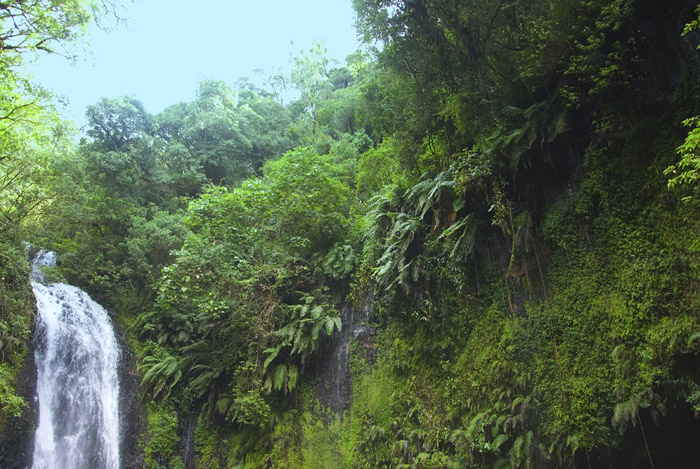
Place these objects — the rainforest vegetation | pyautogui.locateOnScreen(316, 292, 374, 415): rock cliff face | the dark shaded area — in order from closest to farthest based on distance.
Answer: the rainforest vegetation < the dark shaded area < pyautogui.locateOnScreen(316, 292, 374, 415): rock cliff face

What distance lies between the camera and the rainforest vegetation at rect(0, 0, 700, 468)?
425cm

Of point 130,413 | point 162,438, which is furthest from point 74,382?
point 162,438

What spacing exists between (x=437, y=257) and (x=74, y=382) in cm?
1023

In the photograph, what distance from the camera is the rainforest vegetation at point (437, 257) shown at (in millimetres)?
4254

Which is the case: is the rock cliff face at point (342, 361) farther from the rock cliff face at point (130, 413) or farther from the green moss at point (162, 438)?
the rock cliff face at point (130, 413)

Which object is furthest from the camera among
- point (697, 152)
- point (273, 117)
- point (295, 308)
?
point (273, 117)

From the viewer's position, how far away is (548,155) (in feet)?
17.4

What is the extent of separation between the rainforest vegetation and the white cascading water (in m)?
0.67

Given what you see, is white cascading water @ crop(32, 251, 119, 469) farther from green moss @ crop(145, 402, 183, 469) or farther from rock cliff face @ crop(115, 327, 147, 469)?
green moss @ crop(145, 402, 183, 469)

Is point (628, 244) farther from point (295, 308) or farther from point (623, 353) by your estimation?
point (295, 308)

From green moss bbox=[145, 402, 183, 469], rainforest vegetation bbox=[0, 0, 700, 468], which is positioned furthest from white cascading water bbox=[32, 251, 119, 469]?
green moss bbox=[145, 402, 183, 469]

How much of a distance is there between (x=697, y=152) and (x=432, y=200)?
390 cm

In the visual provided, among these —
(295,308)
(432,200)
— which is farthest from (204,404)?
(432,200)

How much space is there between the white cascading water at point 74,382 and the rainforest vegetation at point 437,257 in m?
0.67
